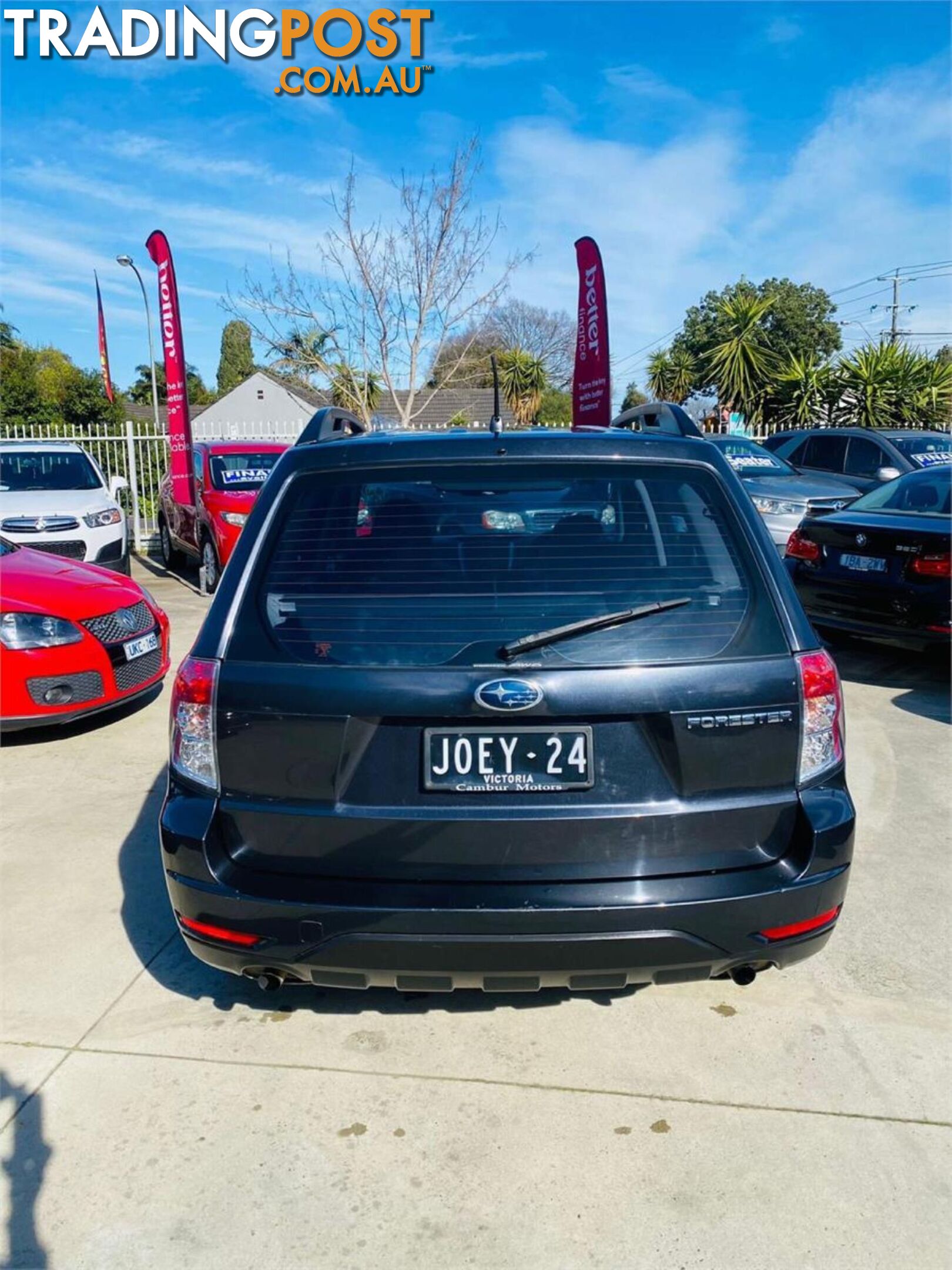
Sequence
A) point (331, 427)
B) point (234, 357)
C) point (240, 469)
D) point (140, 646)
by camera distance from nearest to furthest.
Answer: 1. point (331, 427)
2. point (140, 646)
3. point (240, 469)
4. point (234, 357)

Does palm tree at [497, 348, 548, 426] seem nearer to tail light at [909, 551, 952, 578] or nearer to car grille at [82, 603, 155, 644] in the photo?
tail light at [909, 551, 952, 578]

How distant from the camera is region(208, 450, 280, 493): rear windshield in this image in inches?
429

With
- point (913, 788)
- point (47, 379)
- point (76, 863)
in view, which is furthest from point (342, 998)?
point (47, 379)

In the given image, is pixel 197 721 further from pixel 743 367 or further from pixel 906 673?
pixel 743 367

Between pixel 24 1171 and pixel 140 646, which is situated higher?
pixel 140 646

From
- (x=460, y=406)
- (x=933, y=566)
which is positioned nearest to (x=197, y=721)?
(x=933, y=566)

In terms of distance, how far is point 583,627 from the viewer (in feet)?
7.61

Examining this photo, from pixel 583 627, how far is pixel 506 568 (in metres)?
0.27

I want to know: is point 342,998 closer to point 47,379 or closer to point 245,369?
point 47,379

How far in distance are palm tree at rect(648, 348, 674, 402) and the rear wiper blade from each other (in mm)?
38432

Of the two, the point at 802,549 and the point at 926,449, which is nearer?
the point at 802,549

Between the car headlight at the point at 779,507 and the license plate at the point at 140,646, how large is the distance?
7.34 meters

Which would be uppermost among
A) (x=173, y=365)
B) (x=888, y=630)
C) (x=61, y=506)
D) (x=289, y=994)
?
(x=173, y=365)

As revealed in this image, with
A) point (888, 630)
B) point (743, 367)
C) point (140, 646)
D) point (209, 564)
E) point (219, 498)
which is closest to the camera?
point (140, 646)
